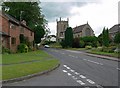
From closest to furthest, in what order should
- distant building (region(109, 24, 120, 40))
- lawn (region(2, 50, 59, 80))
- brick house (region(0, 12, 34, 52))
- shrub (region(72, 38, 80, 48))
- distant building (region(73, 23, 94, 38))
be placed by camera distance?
lawn (region(2, 50, 59, 80))
brick house (region(0, 12, 34, 52))
shrub (region(72, 38, 80, 48))
distant building (region(109, 24, 120, 40))
distant building (region(73, 23, 94, 38))

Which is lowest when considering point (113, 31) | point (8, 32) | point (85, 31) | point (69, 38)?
point (69, 38)

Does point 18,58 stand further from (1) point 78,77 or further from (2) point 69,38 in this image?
(2) point 69,38

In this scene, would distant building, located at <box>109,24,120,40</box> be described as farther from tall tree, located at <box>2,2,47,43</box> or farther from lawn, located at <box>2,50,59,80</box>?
lawn, located at <box>2,50,59,80</box>

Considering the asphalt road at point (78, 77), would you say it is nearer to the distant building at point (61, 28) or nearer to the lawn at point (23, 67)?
the lawn at point (23, 67)

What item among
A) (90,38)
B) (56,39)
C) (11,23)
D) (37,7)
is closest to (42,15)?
(37,7)

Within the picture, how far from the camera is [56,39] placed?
148125mm

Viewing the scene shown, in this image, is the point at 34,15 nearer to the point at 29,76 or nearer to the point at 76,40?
the point at 76,40

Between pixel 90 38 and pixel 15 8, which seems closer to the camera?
pixel 15 8

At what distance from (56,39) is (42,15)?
64.0m

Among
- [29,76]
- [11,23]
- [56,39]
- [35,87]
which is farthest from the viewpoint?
[56,39]

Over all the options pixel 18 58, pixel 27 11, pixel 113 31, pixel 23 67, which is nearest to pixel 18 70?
pixel 23 67

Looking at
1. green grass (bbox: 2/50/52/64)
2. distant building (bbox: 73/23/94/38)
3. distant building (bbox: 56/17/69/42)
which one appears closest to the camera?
green grass (bbox: 2/50/52/64)

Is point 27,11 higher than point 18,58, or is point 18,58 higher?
point 27,11

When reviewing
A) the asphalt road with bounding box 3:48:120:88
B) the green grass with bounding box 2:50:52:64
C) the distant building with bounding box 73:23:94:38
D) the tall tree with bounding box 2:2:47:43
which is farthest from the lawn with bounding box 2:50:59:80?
the distant building with bounding box 73:23:94:38
